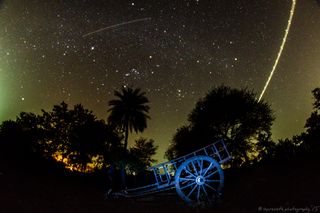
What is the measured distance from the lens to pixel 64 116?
5284 cm

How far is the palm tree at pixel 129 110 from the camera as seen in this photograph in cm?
4116

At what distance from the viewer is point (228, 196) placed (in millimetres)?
15094

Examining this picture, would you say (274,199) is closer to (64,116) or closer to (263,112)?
(263,112)

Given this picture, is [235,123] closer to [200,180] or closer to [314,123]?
[314,123]

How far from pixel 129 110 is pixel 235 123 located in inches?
533

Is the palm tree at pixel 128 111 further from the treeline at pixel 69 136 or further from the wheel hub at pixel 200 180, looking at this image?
the wheel hub at pixel 200 180

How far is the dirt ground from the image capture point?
12.4 meters

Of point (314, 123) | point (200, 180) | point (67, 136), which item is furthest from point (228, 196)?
point (67, 136)

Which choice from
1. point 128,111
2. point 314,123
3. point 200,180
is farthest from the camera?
point 128,111

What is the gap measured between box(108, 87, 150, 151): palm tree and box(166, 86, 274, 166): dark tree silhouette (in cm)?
723

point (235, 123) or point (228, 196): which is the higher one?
point (235, 123)

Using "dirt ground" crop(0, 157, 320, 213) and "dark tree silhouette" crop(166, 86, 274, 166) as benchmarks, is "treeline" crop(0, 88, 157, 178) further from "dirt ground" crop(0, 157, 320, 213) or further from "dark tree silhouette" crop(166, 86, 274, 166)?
"dirt ground" crop(0, 157, 320, 213)

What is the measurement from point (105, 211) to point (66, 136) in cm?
4081

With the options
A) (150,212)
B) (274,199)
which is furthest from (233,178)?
(150,212)
